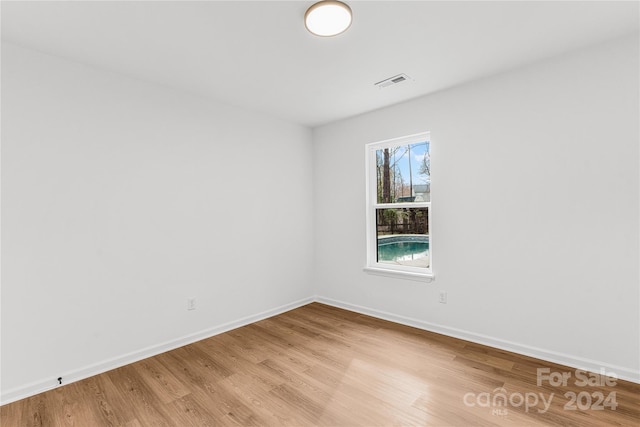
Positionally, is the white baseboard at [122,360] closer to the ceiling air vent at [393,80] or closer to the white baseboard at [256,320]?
the white baseboard at [256,320]

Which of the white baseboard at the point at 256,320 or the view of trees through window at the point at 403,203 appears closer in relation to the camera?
the white baseboard at the point at 256,320

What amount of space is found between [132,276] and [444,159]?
128 inches

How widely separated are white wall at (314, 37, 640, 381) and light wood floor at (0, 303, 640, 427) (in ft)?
1.08

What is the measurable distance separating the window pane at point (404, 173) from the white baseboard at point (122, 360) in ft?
6.96

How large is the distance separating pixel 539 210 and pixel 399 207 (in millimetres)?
1445

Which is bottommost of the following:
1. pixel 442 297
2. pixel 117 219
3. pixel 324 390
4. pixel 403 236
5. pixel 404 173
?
pixel 324 390

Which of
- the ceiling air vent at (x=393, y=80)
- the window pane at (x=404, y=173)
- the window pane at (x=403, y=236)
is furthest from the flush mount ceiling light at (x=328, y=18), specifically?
the window pane at (x=403, y=236)

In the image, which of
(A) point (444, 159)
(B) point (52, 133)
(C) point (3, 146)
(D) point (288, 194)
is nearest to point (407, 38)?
(A) point (444, 159)

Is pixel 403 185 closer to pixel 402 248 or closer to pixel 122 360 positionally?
pixel 402 248

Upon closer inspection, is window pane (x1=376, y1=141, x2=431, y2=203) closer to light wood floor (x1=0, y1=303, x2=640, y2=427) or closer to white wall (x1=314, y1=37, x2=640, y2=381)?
white wall (x1=314, y1=37, x2=640, y2=381)

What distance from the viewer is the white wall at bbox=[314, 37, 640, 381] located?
2.28 m

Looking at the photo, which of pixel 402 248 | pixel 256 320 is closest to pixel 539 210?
pixel 402 248

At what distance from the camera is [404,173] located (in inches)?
146

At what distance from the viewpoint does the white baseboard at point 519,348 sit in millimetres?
2287
